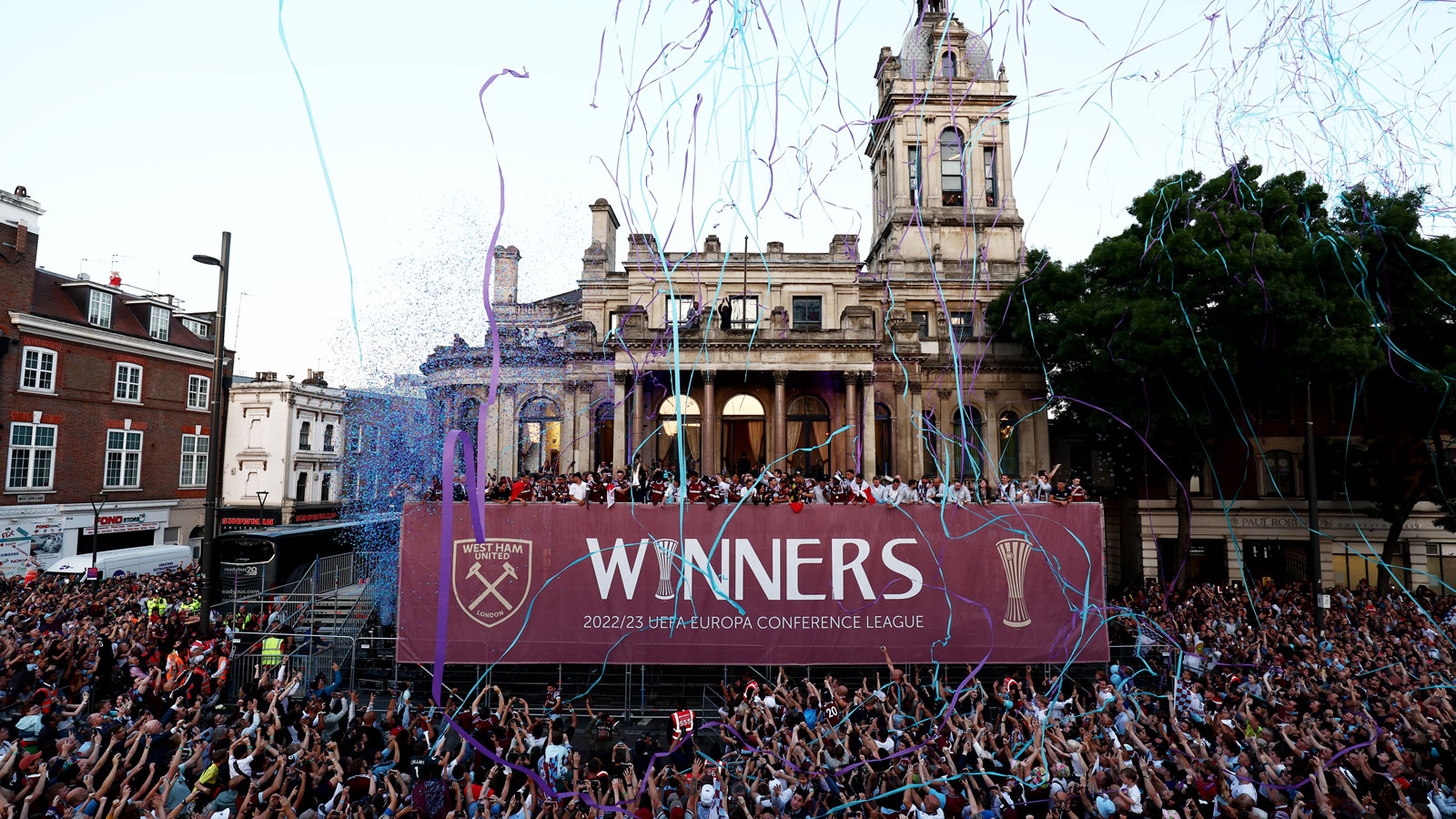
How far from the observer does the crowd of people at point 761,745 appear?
8188mm

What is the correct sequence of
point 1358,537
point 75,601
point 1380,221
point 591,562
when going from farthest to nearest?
point 1358,537 → point 1380,221 → point 75,601 → point 591,562

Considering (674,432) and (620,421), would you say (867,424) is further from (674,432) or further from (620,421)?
(620,421)

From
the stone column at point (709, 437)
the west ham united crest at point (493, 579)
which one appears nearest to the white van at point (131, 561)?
the west ham united crest at point (493, 579)

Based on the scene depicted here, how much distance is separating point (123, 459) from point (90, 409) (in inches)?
117

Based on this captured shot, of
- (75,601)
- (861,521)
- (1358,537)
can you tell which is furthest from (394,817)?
(1358,537)

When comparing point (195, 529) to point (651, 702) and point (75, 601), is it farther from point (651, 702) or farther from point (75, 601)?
point (651, 702)

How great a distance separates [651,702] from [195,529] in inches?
1463

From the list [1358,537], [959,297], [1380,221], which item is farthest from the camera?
[959,297]

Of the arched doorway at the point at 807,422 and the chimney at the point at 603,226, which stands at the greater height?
the chimney at the point at 603,226

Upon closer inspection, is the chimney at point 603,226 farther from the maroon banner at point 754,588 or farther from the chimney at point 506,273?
the maroon banner at point 754,588

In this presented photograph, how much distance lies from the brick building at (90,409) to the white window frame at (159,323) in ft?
0.16

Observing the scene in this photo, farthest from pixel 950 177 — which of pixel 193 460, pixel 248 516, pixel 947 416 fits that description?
pixel 248 516

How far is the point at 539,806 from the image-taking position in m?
8.66

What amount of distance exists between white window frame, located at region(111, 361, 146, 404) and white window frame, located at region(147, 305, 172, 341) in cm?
198
